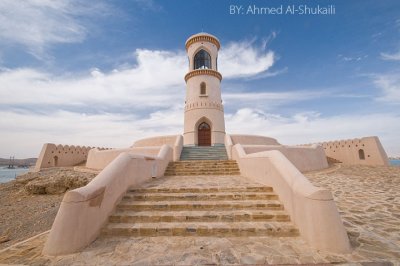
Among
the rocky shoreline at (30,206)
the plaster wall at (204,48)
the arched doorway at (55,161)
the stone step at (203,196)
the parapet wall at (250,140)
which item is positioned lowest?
the rocky shoreline at (30,206)

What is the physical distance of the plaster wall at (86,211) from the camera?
122 inches

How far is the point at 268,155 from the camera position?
5.52m

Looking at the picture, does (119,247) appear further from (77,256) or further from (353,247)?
(353,247)

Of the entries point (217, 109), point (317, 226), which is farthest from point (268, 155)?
point (217, 109)

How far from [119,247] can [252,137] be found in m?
14.0

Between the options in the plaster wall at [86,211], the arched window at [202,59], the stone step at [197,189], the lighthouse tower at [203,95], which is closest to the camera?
the plaster wall at [86,211]

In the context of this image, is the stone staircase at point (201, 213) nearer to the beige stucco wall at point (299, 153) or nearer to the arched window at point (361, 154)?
the beige stucco wall at point (299, 153)

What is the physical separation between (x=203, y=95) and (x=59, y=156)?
49.8 feet

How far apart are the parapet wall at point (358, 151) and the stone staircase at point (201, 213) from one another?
45.2 ft

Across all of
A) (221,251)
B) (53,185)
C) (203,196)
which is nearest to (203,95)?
(53,185)

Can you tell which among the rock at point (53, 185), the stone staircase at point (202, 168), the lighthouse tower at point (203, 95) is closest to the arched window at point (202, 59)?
the lighthouse tower at point (203, 95)

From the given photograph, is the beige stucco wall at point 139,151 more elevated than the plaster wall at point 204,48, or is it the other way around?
the plaster wall at point 204,48

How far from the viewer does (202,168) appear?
31.3 ft

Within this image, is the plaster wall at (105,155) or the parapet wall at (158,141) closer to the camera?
the plaster wall at (105,155)
